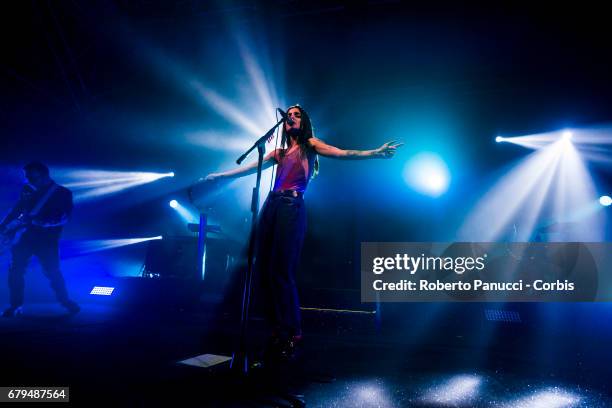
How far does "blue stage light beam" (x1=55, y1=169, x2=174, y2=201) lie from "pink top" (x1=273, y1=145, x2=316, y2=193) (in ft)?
24.3

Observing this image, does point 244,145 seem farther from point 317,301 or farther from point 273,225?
point 273,225

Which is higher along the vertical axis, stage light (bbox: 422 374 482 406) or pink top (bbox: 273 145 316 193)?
pink top (bbox: 273 145 316 193)

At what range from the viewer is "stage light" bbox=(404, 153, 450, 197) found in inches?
346

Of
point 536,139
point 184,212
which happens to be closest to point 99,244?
point 184,212

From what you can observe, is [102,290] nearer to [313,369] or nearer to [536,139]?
[313,369]

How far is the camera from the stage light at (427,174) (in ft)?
28.8

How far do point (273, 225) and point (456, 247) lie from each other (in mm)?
3765

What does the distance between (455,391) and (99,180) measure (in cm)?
907

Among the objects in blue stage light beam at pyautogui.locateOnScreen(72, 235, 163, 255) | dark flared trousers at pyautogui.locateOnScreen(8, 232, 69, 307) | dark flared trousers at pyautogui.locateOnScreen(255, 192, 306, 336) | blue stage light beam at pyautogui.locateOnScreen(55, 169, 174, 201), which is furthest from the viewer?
blue stage light beam at pyautogui.locateOnScreen(55, 169, 174, 201)

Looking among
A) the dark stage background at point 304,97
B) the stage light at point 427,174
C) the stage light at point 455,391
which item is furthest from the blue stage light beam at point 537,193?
the stage light at point 455,391

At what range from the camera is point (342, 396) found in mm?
2059

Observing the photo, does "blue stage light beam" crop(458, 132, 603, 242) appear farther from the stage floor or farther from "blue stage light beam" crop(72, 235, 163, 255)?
"blue stage light beam" crop(72, 235, 163, 255)

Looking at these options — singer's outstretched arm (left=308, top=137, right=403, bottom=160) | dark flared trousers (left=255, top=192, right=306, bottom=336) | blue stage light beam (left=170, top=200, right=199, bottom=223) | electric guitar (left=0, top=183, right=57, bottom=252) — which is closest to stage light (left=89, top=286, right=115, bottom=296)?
electric guitar (left=0, top=183, right=57, bottom=252)

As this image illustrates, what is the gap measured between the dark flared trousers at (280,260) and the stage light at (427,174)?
21.9 ft
